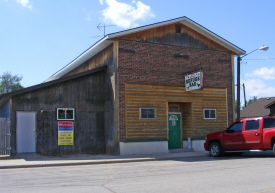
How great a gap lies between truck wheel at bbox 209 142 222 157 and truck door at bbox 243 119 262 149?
1.45 metres

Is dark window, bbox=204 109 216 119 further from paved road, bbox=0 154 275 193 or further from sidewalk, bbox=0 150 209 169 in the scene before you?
paved road, bbox=0 154 275 193

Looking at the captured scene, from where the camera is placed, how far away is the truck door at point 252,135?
14.6 metres

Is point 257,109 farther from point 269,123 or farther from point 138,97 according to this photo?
point 269,123

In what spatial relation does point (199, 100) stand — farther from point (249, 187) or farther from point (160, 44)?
point (249, 187)

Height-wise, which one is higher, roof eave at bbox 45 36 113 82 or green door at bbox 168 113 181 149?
roof eave at bbox 45 36 113 82

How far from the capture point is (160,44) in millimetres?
18875

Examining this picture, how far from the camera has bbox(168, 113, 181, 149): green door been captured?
768 inches

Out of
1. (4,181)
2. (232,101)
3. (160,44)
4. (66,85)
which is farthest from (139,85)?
(4,181)

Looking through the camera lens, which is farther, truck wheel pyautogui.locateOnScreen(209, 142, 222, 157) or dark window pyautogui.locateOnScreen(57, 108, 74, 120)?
dark window pyautogui.locateOnScreen(57, 108, 74, 120)

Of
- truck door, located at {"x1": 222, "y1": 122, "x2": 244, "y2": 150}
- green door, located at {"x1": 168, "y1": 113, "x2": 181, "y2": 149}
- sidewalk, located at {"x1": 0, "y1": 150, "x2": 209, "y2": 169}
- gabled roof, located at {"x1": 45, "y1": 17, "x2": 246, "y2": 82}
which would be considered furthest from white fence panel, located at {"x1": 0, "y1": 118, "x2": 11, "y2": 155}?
truck door, located at {"x1": 222, "y1": 122, "x2": 244, "y2": 150}

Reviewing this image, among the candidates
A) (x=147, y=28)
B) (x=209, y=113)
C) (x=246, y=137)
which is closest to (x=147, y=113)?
(x=209, y=113)

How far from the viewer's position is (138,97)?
58.7 feet

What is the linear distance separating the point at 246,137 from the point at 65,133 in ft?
30.4

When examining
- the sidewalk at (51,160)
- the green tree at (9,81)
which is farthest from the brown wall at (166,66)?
the green tree at (9,81)
